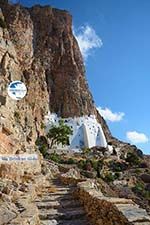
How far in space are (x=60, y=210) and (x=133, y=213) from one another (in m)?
4.66

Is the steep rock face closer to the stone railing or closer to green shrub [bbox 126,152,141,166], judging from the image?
green shrub [bbox 126,152,141,166]

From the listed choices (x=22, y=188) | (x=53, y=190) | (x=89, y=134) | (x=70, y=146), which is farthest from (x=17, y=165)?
(x=89, y=134)

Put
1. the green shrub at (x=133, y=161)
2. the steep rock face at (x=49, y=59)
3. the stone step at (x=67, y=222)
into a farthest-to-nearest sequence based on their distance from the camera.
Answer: the steep rock face at (x=49, y=59) → the green shrub at (x=133, y=161) → the stone step at (x=67, y=222)

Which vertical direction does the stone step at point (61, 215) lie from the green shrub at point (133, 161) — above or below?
below

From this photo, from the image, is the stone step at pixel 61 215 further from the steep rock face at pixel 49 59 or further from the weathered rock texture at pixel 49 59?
the steep rock face at pixel 49 59

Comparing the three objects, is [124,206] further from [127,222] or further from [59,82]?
[59,82]

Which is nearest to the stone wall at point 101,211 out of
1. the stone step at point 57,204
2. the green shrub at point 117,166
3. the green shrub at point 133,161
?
the stone step at point 57,204

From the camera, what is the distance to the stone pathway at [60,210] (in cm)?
961

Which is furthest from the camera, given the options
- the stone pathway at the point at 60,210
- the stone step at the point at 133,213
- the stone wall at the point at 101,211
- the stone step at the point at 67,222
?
the stone pathway at the point at 60,210

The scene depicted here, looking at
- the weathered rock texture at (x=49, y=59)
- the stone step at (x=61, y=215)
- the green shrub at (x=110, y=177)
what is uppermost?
the weathered rock texture at (x=49, y=59)

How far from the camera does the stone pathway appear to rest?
31.5ft

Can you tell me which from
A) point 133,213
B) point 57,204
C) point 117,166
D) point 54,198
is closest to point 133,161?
point 117,166

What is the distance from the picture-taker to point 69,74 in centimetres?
8369

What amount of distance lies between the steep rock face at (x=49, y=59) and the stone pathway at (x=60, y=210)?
2047 inches
